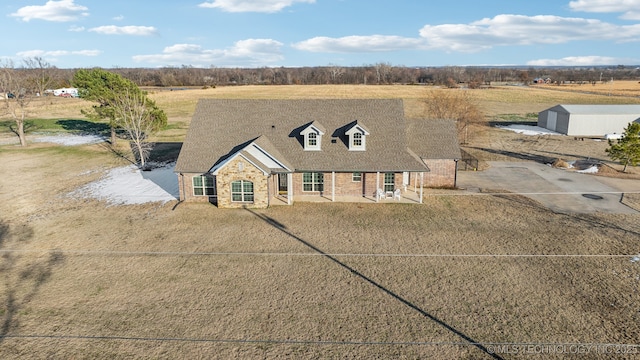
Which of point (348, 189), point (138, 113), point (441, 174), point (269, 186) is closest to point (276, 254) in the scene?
point (269, 186)

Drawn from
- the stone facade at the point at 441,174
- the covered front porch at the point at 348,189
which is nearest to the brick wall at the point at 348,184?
the covered front porch at the point at 348,189

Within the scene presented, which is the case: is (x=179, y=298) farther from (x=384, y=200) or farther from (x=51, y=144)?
(x=51, y=144)

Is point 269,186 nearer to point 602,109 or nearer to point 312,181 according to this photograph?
point 312,181

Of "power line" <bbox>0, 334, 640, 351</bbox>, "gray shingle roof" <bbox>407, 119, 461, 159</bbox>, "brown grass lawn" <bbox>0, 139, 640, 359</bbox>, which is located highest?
"gray shingle roof" <bbox>407, 119, 461, 159</bbox>

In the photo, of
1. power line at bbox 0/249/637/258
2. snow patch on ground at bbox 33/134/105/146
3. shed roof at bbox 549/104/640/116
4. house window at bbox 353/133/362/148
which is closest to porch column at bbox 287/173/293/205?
house window at bbox 353/133/362/148

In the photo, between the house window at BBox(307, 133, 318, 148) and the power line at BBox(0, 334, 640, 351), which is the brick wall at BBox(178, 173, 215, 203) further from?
the power line at BBox(0, 334, 640, 351)
